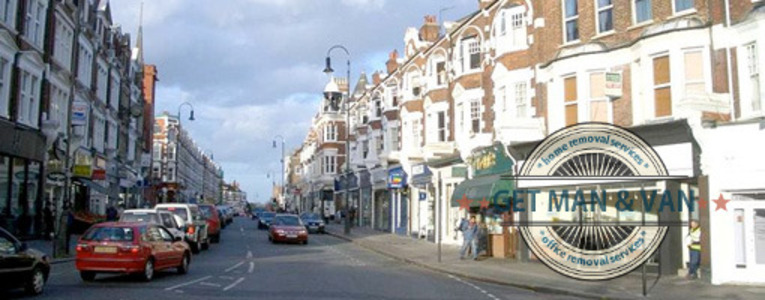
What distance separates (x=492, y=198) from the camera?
2381 centimetres

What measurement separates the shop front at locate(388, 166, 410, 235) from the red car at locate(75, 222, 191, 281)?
2277 centimetres

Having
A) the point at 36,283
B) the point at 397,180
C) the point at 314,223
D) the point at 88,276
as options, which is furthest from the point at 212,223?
the point at 36,283

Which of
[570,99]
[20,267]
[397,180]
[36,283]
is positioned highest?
[570,99]

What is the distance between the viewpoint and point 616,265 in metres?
18.6

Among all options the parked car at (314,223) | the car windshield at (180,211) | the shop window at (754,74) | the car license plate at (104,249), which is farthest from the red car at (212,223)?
the shop window at (754,74)

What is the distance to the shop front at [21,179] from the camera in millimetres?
26328

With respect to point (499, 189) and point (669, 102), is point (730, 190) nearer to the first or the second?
point (669, 102)

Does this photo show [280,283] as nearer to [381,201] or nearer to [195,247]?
[195,247]

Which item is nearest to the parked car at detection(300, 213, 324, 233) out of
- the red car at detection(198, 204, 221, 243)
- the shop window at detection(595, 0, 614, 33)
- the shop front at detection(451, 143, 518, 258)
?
the red car at detection(198, 204, 221, 243)

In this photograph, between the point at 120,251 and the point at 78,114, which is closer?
the point at 120,251

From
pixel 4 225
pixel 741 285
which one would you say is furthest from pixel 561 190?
pixel 4 225

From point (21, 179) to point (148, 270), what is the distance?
52.0ft

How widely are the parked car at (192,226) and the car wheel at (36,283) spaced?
11.8 m

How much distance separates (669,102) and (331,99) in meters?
53.7
